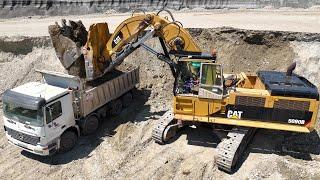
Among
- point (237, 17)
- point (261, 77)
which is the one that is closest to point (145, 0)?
point (237, 17)

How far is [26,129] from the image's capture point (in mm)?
12234

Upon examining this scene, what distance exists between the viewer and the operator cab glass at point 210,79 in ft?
41.0

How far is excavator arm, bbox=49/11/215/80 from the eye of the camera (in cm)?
1342

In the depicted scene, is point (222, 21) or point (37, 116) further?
point (222, 21)

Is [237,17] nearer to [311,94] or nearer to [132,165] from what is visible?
[311,94]

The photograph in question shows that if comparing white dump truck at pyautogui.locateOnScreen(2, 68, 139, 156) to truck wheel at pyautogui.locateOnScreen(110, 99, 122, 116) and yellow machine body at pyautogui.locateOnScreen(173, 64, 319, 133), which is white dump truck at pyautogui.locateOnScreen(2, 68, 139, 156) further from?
yellow machine body at pyautogui.locateOnScreen(173, 64, 319, 133)

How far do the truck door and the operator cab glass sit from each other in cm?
465

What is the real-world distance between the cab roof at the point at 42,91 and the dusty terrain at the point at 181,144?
2.14 m

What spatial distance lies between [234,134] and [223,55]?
6.31m

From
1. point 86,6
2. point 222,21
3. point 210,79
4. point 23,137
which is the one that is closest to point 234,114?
point 210,79

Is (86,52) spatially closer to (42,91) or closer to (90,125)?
(42,91)

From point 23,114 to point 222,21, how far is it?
13017 mm

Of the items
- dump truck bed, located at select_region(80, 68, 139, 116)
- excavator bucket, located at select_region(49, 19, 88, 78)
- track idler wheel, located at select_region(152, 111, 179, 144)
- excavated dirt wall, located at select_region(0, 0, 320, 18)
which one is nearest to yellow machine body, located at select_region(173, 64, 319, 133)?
track idler wheel, located at select_region(152, 111, 179, 144)

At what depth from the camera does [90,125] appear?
14.1 metres
